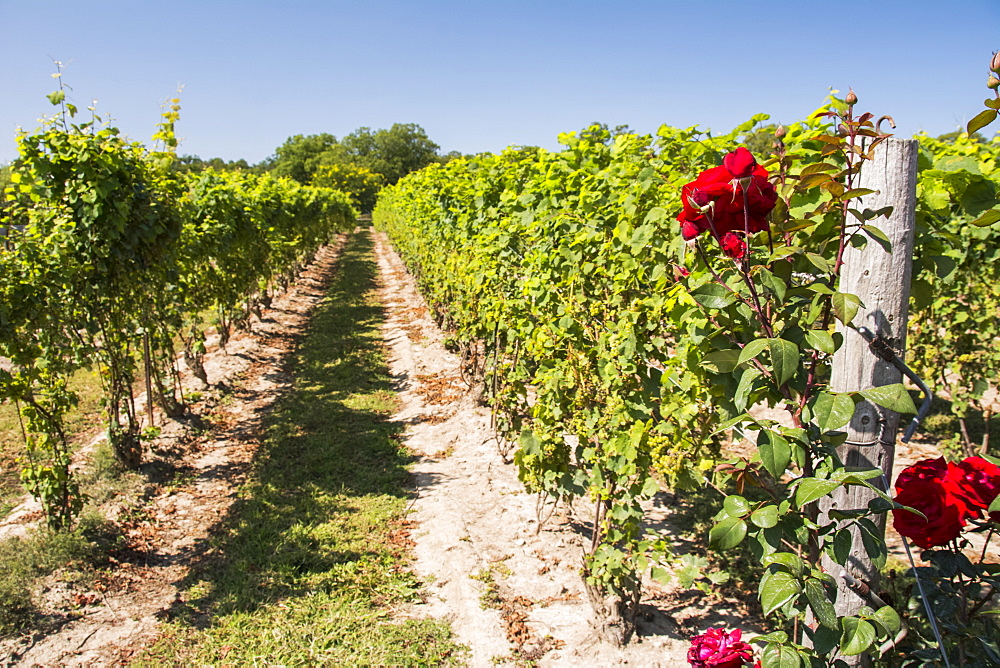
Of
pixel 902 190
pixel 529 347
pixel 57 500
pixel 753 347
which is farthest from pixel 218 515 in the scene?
pixel 902 190

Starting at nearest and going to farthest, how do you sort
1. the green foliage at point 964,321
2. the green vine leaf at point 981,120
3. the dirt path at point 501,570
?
the green vine leaf at point 981,120 < the dirt path at point 501,570 < the green foliage at point 964,321

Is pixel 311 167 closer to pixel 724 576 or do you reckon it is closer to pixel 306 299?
pixel 306 299

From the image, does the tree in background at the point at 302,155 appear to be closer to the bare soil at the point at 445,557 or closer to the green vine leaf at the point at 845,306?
the bare soil at the point at 445,557

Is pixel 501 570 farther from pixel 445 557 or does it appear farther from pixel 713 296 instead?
pixel 713 296

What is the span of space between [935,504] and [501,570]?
2.77 m

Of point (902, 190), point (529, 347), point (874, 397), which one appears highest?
point (902, 190)

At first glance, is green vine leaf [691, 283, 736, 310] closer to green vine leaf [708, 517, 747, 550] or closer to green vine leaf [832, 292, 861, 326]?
green vine leaf [832, 292, 861, 326]

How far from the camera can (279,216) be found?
13.1 metres

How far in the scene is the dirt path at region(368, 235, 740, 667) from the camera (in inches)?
116

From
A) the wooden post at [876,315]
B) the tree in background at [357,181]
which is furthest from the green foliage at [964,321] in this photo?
the tree in background at [357,181]

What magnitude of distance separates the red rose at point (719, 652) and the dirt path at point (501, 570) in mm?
1748

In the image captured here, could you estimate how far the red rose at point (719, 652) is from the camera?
4.12 feet

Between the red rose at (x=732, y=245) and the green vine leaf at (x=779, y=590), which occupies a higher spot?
the red rose at (x=732, y=245)

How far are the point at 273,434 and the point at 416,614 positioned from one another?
3.22 metres
